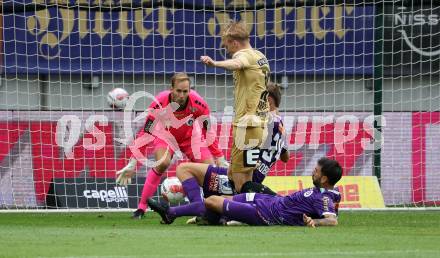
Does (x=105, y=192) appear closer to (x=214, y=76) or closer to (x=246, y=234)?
(x=214, y=76)

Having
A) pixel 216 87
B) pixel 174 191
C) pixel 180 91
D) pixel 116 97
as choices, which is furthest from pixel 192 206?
pixel 216 87

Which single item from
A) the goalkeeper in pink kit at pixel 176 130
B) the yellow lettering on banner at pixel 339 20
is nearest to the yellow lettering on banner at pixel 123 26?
the yellow lettering on banner at pixel 339 20

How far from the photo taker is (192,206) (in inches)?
390

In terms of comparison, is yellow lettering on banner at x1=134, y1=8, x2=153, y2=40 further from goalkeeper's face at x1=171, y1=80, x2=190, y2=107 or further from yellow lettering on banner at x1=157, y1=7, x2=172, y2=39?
goalkeeper's face at x1=171, y1=80, x2=190, y2=107

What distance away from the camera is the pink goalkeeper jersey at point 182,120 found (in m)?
A: 11.5

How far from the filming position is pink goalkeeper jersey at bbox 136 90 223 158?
1145 cm

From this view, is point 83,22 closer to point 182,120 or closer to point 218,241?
point 182,120

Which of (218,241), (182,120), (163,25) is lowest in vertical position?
(218,241)

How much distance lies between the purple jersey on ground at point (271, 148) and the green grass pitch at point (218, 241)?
104cm

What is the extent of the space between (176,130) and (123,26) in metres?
4.77

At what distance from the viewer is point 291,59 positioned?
16234 millimetres

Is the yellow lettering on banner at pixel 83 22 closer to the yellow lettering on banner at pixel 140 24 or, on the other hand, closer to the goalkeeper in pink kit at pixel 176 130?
the yellow lettering on banner at pixel 140 24

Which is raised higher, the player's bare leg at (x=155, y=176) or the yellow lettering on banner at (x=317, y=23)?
the yellow lettering on banner at (x=317, y=23)

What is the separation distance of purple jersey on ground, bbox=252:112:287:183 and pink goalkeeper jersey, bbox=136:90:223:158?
1355 mm
